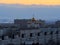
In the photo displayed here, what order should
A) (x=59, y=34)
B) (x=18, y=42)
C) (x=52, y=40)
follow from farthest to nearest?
(x=59, y=34) → (x=52, y=40) → (x=18, y=42)

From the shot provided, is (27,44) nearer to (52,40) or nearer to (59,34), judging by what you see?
(52,40)

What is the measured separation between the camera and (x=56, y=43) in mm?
17781

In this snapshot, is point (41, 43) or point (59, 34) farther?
point (59, 34)

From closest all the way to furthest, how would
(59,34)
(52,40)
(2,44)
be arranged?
(2,44) → (52,40) → (59,34)

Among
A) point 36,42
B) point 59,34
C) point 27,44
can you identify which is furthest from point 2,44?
point 59,34

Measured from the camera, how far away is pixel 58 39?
62.8 ft

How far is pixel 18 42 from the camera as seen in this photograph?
1730 cm

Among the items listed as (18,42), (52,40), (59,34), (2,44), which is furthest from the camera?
(59,34)

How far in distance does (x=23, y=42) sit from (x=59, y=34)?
3774mm

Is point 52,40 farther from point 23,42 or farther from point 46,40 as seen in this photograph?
point 23,42

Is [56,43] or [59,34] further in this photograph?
[59,34]

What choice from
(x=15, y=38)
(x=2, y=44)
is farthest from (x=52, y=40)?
(x=2, y=44)

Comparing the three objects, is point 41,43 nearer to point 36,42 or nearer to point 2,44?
point 36,42

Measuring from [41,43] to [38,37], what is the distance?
3.50 feet
